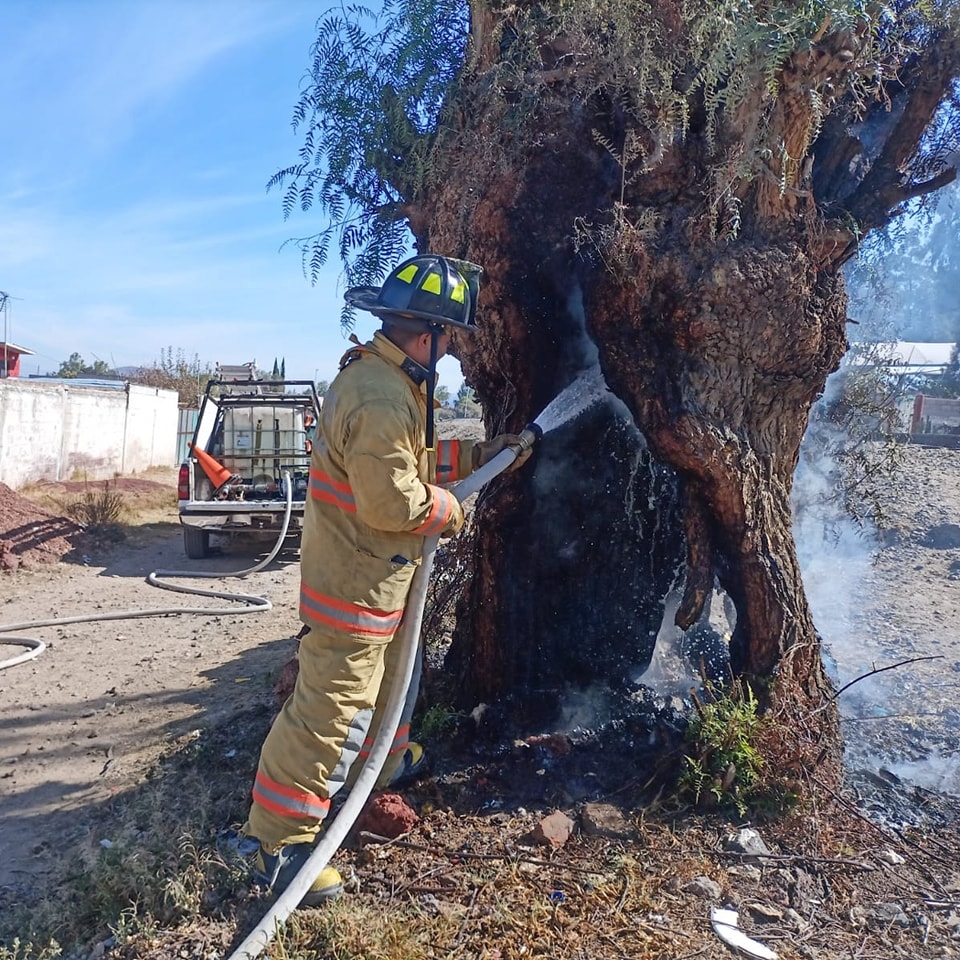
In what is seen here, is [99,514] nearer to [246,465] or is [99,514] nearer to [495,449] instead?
[246,465]

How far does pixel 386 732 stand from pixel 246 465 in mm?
8270

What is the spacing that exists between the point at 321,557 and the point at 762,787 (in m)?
1.91

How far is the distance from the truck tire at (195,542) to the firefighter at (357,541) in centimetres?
750

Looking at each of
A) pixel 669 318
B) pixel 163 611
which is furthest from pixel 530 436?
pixel 163 611

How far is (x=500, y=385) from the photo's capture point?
404 cm

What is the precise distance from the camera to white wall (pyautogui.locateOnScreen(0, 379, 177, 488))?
12883mm

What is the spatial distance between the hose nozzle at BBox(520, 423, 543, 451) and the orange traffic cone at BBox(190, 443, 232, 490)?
7.25 m

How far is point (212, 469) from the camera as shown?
32.6 ft

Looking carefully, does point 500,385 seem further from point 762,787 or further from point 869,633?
point 869,633

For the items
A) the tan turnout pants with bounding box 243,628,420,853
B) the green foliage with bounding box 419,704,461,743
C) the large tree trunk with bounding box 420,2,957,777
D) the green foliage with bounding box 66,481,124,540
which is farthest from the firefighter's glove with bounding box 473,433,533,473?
the green foliage with bounding box 66,481,124,540

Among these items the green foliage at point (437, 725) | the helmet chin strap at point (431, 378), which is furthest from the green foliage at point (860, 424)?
the helmet chin strap at point (431, 378)

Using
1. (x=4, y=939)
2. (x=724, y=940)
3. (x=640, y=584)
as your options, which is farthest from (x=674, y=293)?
(x=4, y=939)

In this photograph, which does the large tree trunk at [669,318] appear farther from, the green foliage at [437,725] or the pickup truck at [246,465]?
the pickup truck at [246,465]

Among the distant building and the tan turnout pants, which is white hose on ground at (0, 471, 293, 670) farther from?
the distant building
